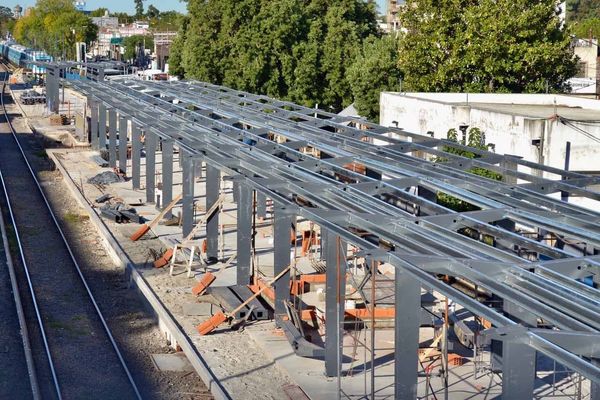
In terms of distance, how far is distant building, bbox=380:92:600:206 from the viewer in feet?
A: 63.6

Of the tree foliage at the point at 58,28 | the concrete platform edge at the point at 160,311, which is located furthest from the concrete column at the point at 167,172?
the tree foliage at the point at 58,28

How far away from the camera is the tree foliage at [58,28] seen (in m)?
99.6

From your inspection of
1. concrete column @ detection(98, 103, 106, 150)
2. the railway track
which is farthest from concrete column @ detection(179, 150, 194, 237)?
concrete column @ detection(98, 103, 106, 150)

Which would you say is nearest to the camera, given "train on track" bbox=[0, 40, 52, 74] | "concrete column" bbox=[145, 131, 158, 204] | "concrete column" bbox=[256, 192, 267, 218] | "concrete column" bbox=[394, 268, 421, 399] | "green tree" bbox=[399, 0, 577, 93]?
"concrete column" bbox=[394, 268, 421, 399]

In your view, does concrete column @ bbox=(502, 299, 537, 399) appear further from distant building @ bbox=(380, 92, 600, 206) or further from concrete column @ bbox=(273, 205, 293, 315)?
distant building @ bbox=(380, 92, 600, 206)

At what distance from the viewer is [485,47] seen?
2892 centimetres

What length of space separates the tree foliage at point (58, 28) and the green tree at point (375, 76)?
57383mm

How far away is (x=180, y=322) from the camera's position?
14883 mm

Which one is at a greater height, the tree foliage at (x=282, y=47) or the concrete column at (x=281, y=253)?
the tree foliage at (x=282, y=47)

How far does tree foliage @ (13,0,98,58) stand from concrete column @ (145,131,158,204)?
215 ft

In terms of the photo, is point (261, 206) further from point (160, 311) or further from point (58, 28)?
point (58, 28)

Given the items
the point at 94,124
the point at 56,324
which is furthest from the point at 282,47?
the point at 56,324

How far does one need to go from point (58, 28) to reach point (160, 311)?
90665mm

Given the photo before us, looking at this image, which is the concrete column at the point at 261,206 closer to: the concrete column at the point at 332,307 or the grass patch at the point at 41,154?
the concrete column at the point at 332,307
